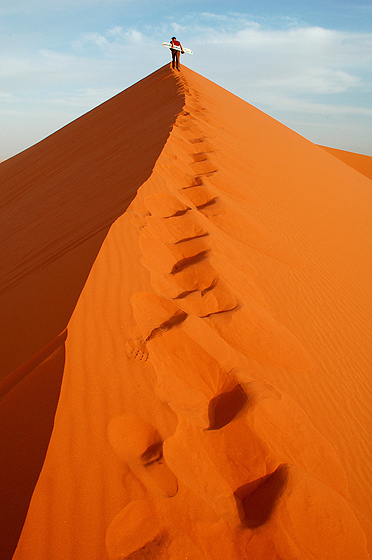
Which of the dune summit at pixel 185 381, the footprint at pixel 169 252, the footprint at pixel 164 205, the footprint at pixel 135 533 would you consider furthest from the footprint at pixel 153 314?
the footprint at pixel 164 205

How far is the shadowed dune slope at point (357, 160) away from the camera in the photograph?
22.9m

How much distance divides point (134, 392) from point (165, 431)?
279 millimetres

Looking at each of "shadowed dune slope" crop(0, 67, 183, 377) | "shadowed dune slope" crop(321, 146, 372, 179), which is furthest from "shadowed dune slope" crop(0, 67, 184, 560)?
"shadowed dune slope" crop(321, 146, 372, 179)

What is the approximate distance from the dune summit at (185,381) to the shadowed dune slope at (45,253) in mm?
20

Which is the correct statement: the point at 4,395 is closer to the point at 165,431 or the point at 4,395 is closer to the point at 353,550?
the point at 165,431

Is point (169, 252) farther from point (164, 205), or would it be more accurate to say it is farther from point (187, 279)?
point (164, 205)

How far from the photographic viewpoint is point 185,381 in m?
2.31

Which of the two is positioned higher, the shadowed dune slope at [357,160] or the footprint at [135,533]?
the shadowed dune slope at [357,160]

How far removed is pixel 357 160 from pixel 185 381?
2657 centimetres

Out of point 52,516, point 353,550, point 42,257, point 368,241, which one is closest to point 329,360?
point 353,550

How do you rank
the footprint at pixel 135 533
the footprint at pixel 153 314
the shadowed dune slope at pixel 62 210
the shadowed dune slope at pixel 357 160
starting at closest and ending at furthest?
1. the footprint at pixel 135 533
2. the footprint at pixel 153 314
3. the shadowed dune slope at pixel 62 210
4. the shadowed dune slope at pixel 357 160

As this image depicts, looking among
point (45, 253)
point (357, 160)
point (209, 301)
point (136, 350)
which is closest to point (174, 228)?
point (209, 301)

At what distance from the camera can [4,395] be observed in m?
2.00

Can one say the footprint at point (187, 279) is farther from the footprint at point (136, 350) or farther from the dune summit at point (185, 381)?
the footprint at point (136, 350)
